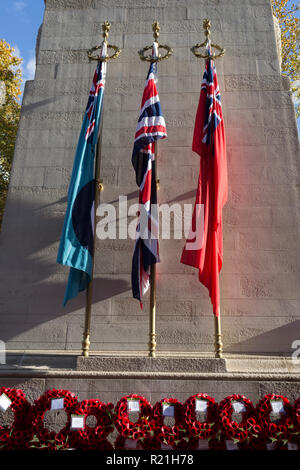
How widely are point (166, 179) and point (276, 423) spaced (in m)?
5.39

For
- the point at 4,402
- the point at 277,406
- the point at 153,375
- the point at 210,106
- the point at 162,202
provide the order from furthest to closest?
the point at 162,202
the point at 210,106
the point at 153,375
the point at 4,402
the point at 277,406

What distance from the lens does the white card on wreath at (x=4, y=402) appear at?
6.04m

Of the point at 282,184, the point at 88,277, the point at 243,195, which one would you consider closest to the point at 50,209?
the point at 88,277

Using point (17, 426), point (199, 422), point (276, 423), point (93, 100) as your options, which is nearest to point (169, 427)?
point (199, 422)

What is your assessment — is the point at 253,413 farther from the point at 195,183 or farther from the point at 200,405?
the point at 195,183

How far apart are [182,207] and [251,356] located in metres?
3.30

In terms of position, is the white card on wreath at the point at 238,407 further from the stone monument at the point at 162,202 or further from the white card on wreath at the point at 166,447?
the white card on wreath at the point at 166,447

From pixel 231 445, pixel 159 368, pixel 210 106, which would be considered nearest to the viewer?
pixel 231 445

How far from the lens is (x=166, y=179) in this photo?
31.0 feet

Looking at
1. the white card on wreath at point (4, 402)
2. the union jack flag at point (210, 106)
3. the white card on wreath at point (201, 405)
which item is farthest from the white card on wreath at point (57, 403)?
the union jack flag at point (210, 106)

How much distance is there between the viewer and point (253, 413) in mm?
5906

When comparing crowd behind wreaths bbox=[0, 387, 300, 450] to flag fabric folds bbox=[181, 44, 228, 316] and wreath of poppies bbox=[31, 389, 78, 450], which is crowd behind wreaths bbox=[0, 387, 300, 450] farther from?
flag fabric folds bbox=[181, 44, 228, 316]

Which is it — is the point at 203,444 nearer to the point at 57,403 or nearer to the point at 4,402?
the point at 57,403

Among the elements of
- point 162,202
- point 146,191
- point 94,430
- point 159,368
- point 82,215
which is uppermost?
point 162,202
